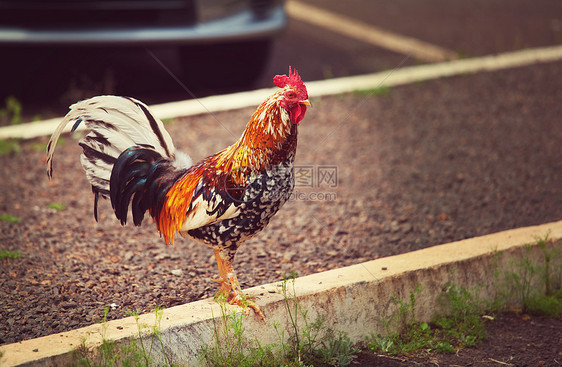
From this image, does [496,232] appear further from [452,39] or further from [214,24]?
[452,39]

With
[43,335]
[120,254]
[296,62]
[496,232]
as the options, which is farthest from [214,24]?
[43,335]

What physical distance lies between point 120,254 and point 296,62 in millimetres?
4652

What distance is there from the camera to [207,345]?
292 centimetres

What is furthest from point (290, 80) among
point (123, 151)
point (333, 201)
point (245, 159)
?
point (333, 201)

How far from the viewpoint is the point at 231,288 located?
3.21m

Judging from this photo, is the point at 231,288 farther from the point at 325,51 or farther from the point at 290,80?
the point at 325,51

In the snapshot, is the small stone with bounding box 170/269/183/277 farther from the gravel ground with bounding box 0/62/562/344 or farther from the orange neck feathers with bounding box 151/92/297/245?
the orange neck feathers with bounding box 151/92/297/245

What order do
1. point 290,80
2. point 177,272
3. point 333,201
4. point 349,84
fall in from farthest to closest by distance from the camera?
point 349,84, point 333,201, point 177,272, point 290,80

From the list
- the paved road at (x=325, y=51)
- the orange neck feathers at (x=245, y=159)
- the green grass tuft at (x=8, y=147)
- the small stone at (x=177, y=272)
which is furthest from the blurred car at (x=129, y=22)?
the orange neck feathers at (x=245, y=159)

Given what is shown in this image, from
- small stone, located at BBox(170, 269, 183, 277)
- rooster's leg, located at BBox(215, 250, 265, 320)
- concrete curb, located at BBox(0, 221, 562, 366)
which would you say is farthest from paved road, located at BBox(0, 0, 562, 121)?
concrete curb, located at BBox(0, 221, 562, 366)

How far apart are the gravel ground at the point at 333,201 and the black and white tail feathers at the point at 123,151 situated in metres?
0.58

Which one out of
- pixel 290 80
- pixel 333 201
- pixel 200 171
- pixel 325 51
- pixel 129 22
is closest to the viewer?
pixel 290 80

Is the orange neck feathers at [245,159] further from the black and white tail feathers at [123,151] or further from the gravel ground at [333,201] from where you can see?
the gravel ground at [333,201]

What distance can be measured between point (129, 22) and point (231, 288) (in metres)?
3.82
